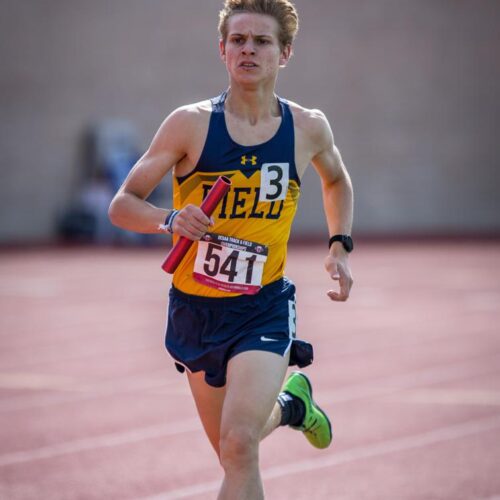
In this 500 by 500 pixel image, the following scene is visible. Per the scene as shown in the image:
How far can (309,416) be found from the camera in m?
5.00

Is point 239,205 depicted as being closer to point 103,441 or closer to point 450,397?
point 103,441

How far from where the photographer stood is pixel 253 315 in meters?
4.30

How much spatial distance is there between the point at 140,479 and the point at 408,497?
132 cm

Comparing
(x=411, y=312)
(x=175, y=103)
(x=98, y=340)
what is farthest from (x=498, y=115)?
(x=98, y=340)

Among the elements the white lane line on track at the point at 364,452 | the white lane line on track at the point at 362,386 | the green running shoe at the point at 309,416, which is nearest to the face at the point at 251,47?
the green running shoe at the point at 309,416

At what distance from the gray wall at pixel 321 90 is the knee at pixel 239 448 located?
1665 centimetres

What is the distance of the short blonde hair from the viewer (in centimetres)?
430

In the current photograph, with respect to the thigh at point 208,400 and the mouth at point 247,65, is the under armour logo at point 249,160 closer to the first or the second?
the mouth at point 247,65

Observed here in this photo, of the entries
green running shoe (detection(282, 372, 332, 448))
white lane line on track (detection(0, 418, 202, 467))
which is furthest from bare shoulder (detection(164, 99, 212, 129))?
white lane line on track (detection(0, 418, 202, 467))

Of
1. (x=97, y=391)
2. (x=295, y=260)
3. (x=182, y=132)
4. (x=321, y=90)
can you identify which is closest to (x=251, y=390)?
(x=182, y=132)

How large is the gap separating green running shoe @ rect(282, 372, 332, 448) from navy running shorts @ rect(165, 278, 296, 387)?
66 centimetres

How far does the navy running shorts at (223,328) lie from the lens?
167 inches

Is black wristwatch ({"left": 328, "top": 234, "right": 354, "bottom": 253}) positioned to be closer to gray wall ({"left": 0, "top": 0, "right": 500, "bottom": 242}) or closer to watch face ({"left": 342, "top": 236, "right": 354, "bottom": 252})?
watch face ({"left": 342, "top": 236, "right": 354, "bottom": 252})

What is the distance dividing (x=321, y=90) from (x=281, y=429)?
16.6m
